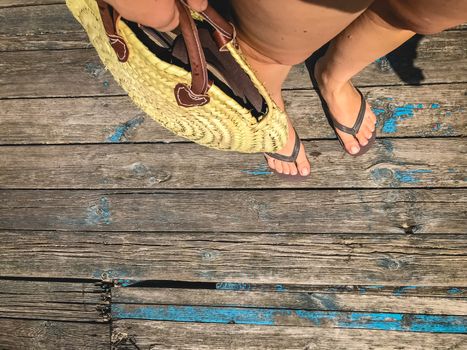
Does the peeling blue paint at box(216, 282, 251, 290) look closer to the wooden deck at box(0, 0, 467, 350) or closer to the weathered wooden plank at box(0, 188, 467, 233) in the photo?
the wooden deck at box(0, 0, 467, 350)

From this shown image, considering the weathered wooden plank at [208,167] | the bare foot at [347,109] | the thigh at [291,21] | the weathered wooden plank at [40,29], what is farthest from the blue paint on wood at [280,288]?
the weathered wooden plank at [40,29]

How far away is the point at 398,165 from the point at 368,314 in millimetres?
659

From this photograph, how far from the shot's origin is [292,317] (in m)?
2.00

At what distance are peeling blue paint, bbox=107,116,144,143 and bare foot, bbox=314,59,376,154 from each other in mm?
856

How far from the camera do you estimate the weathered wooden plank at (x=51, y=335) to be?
2166mm

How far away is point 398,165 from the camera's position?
1.94 metres

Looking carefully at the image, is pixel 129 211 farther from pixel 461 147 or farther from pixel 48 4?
pixel 461 147

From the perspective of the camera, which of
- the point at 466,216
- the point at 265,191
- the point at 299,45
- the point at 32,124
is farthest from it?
the point at 32,124

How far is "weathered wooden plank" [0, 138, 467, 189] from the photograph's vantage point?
192cm

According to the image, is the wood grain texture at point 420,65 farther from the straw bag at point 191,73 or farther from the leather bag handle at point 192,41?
the leather bag handle at point 192,41

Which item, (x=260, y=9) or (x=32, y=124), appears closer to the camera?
(x=260, y=9)

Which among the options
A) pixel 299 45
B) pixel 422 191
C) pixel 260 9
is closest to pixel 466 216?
pixel 422 191

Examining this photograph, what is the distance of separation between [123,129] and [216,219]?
62 centimetres

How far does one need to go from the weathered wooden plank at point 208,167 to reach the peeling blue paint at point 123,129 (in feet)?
0.13
